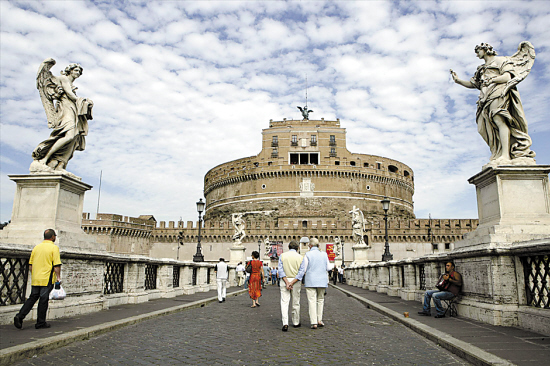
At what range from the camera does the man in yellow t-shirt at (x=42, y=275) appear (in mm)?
5547

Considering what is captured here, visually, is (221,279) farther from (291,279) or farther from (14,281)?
(14,281)

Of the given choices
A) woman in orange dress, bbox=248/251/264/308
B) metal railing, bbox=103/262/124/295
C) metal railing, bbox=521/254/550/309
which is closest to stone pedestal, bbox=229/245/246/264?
woman in orange dress, bbox=248/251/264/308

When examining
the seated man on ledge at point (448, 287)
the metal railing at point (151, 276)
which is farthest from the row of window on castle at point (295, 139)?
the seated man on ledge at point (448, 287)

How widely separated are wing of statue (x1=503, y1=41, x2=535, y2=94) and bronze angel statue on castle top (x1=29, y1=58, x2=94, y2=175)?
6.91m

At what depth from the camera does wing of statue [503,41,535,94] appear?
6477 mm

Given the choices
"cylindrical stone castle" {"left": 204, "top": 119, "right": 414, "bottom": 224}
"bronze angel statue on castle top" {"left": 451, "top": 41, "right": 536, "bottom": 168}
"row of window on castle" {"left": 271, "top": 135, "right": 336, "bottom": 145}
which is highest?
"row of window on castle" {"left": 271, "top": 135, "right": 336, "bottom": 145}

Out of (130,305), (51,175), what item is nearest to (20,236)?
(51,175)

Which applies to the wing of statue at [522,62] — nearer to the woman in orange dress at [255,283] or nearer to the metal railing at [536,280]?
the metal railing at [536,280]

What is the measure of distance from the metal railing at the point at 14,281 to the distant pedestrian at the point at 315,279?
3.93 metres

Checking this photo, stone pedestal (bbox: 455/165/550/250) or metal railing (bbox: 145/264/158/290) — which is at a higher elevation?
stone pedestal (bbox: 455/165/550/250)

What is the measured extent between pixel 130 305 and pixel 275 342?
15.5ft

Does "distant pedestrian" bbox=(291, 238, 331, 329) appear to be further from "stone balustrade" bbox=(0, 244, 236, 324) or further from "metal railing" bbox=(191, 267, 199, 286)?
"metal railing" bbox=(191, 267, 199, 286)

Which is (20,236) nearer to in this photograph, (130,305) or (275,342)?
(130,305)

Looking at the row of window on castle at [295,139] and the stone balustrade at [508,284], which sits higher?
the row of window on castle at [295,139]
